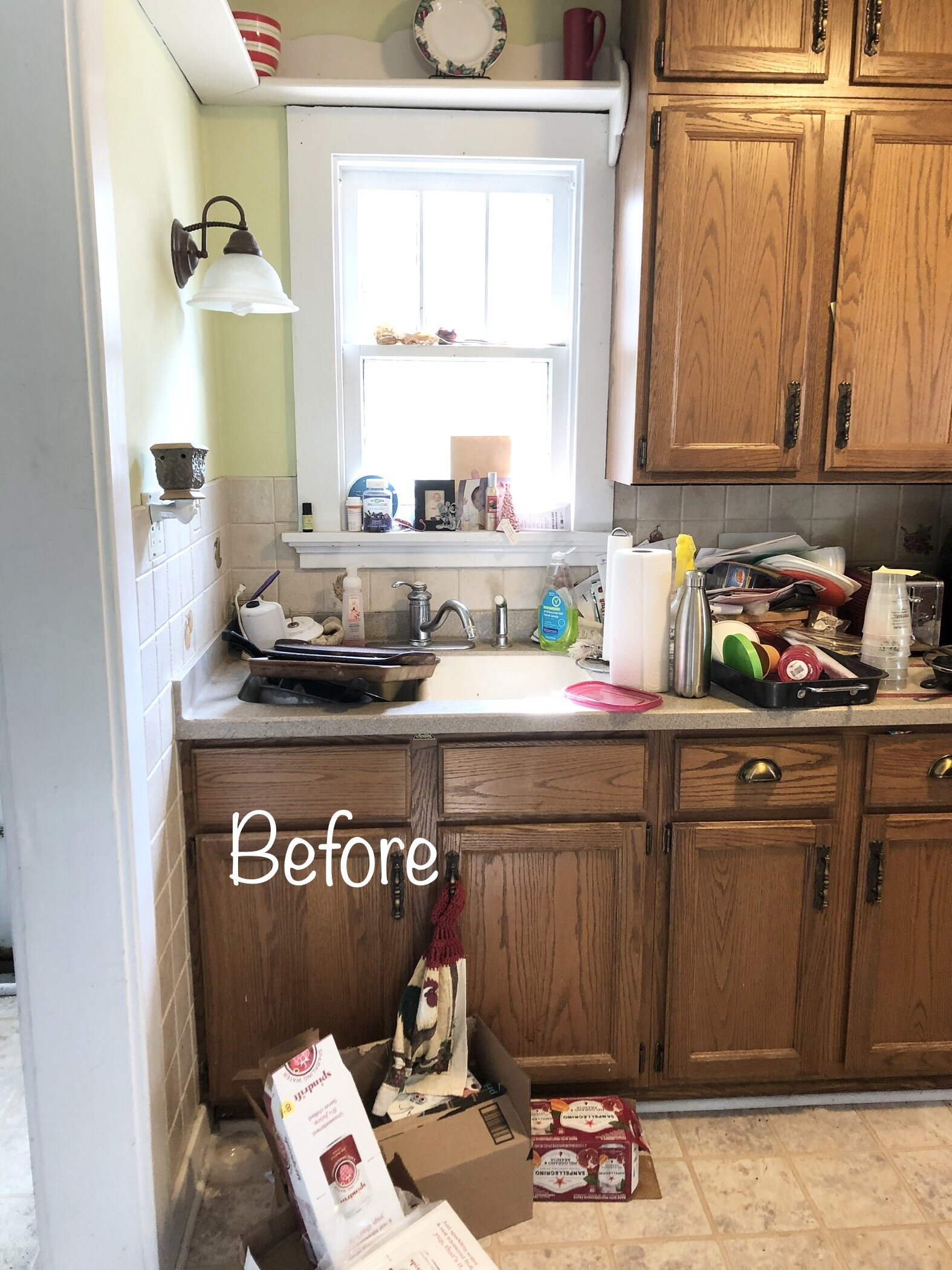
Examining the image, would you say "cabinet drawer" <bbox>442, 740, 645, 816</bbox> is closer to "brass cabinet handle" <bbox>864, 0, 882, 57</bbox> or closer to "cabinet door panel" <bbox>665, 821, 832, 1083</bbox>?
"cabinet door panel" <bbox>665, 821, 832, 1083</bbox>

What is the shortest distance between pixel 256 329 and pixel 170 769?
116 cm

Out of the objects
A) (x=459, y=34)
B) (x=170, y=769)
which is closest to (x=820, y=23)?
(x=459, y=34)

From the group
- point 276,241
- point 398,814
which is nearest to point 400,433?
point 276,241

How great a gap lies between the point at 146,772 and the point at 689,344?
143cm

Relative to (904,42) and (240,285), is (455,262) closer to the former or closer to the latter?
(240,285)

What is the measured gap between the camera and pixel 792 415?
2.17 metres

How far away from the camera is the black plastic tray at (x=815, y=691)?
75.6 inches

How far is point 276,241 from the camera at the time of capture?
235cm

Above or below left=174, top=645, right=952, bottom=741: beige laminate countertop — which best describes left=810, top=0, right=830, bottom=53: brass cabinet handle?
above

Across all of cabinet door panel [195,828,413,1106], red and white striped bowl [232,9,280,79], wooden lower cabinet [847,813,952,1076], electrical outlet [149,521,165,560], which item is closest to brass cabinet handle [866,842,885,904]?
wooden lower cabinet [847,813,952,1076]

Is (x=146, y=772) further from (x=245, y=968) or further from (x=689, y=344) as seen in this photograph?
(x=689, y=344)

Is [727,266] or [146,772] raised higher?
[727,266]

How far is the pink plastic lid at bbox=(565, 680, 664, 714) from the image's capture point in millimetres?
1921

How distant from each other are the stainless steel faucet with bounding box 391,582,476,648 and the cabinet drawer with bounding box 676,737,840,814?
2.23ft
